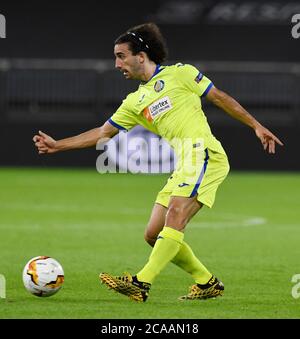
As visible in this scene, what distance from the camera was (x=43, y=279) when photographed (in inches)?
332

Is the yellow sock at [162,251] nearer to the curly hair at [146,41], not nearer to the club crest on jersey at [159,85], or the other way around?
the club crest on jersey at [159,85]

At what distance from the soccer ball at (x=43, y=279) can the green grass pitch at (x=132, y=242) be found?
0.10 meters

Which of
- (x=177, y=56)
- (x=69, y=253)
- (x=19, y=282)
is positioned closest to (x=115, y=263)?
(x=69, y=253)

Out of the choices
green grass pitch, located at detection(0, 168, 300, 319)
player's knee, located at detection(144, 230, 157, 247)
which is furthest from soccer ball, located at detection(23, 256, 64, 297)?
player's knee, located at detection(144, 230, 157, 247)

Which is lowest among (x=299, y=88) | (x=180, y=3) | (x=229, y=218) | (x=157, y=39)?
(x=229, y=218)

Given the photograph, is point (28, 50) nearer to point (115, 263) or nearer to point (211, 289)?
point (115, 263)

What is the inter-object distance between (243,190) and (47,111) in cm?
583

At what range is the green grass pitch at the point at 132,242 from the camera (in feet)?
26.8

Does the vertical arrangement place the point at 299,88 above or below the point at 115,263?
above

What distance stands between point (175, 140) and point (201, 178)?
373 millimetres

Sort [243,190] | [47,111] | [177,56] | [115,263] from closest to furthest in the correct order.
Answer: [115,263] → [243,190] → [47,111] → [177,56]

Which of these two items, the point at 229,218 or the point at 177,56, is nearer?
the point at 229,218

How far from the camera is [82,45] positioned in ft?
87.5
